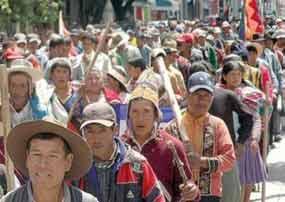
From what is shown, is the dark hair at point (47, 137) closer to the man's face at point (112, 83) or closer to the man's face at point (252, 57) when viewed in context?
the man's face at point (112, 83)

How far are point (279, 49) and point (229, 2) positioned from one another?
44.0m

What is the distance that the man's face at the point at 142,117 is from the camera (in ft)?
16.2

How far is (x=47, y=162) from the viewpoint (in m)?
3.37

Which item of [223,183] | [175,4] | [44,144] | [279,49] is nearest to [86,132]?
[44,144]

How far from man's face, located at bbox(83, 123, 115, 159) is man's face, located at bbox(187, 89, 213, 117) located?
1.58 metres

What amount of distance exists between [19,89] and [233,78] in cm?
225

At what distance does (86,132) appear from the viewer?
4.44m

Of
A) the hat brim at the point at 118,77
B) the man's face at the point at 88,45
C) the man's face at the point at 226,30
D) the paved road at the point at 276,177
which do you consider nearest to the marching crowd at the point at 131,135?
the hat brim at the point at 118,77

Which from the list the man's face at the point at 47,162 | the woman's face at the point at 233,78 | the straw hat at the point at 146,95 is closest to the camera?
the man's face at the point at 47,162

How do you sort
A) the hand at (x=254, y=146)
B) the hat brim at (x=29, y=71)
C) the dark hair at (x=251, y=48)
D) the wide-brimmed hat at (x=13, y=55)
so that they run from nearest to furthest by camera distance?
the hat brim at (x=29, y=71) < the hand at (x=254, y=146) < the dark hair at (x=251, y=48) < the wide-brimmed hat at (x=13, y=55)

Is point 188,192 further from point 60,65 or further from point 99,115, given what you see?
point 60,65

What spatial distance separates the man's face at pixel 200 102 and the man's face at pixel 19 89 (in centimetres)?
116

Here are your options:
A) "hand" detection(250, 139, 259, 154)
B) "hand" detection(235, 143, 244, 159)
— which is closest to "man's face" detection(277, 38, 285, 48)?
"hand" detection(250, 139, 259, 154)

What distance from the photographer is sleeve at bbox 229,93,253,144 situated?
730 centimetres
